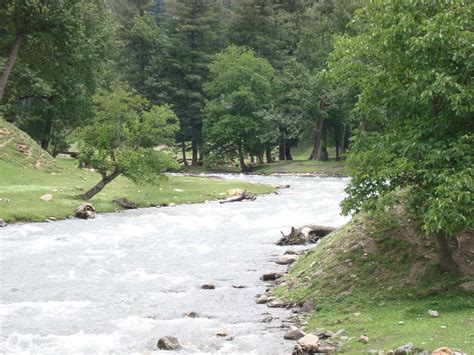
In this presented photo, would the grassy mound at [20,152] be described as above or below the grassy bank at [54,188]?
above

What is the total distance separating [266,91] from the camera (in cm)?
8100

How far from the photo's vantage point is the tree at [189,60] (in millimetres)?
89062

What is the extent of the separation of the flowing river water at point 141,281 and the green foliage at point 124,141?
4.23 m

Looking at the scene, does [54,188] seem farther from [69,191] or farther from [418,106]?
[418,106]

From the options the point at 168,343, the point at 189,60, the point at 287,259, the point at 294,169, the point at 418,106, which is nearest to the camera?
the point at 168,343

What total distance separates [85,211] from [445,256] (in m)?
24.0

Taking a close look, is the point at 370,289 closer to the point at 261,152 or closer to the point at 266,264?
the point at 266,264

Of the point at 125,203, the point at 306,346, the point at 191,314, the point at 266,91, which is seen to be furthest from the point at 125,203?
the point at 266,91

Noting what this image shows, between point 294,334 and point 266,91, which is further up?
point 266,91

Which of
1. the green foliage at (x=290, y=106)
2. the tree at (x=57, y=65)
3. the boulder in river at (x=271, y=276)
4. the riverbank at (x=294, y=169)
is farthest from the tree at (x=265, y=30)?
the boulder in river at (x=271, y=276)

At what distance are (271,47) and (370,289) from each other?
261 feet

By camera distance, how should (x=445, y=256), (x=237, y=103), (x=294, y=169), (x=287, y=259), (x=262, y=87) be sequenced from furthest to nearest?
(x=262, y=87) < (x=237, y=103) < (x=294, y=169) < (x=287, y=259) < (x=445, y=256)

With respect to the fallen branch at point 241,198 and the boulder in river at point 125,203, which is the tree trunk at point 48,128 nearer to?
the boulder in river at point 125,203

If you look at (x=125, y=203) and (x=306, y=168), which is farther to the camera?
(x=306, y=168)
